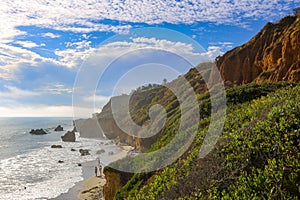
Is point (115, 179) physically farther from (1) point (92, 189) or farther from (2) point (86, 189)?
(2) point (86, 189)

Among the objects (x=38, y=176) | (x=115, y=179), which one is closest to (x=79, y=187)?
(x=38, y=176)

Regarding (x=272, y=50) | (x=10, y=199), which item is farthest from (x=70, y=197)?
(x=272, y=50)

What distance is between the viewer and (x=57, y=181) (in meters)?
29.6

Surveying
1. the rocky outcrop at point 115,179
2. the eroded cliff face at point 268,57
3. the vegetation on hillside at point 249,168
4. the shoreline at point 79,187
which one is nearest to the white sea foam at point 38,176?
the shoreline at point 79,187

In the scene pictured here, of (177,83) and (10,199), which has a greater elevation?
(177,83)

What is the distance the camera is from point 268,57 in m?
29.6

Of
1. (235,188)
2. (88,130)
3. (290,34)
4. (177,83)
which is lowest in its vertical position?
(88,130)

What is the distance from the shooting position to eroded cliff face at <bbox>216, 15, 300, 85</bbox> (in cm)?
2506

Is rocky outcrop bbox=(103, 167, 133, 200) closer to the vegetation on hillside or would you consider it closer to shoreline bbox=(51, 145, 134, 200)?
the vegetation on hillside

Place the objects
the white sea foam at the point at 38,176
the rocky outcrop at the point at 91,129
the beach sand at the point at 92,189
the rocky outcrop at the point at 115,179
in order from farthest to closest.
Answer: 1. the rocky outcrop at the point at 91,129
2. the white sea foam at the point at 38,176
3. the beach sand at the point at 92,189
4. the rocky outcrop at the point at 115,179

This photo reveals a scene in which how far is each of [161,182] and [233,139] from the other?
274 centimetres

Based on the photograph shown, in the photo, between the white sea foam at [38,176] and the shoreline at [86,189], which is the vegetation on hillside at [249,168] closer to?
the shoreline at [86,189]

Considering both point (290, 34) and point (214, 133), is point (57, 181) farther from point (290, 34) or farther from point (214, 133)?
A: point (290, 34)

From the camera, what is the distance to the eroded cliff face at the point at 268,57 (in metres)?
25.1
